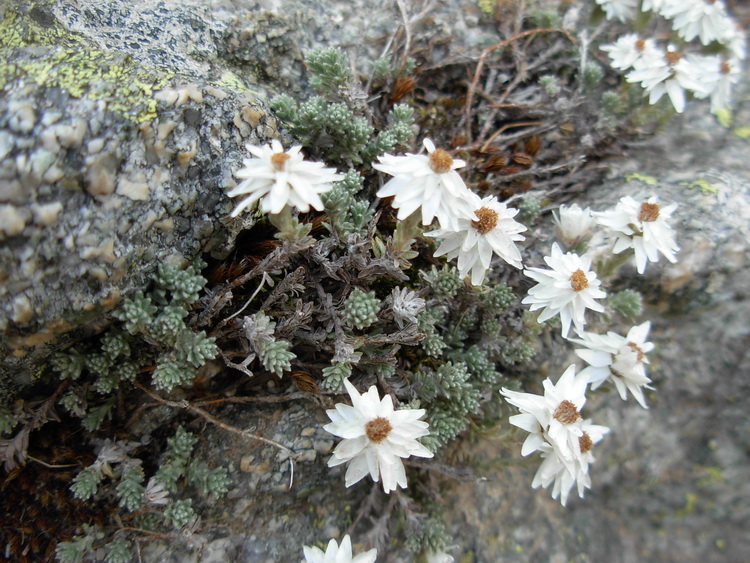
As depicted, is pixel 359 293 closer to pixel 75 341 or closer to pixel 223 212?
pixel 223 212

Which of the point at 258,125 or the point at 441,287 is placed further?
the point at 441,287

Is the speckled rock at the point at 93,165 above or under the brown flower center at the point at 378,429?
above

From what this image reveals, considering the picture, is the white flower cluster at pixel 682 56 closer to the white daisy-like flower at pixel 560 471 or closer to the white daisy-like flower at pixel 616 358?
the white daisy-like flower at pixel 616 358

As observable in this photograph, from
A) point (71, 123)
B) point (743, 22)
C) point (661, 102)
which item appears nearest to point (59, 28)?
point (71, 123)

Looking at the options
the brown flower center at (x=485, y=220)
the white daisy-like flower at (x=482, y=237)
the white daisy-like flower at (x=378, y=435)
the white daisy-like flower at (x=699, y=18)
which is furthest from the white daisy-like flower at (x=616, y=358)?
the white daisy-like flower at (x=699, y=18)

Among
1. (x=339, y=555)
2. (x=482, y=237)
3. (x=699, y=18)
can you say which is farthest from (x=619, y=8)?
(x=339, y=555)

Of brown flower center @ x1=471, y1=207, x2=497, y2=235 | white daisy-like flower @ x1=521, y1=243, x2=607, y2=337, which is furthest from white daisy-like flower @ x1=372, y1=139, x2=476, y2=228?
white daisy-like flower @ x1=521, y1=243, x2=607, y2=337
